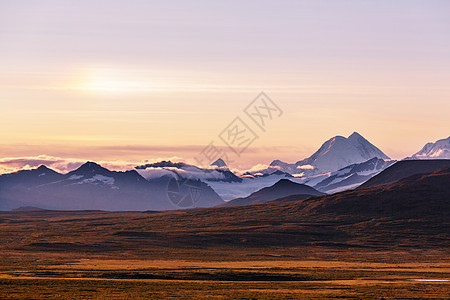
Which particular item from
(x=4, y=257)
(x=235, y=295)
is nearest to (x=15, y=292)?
(x=235, y=295)

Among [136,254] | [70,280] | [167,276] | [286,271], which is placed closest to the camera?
[70,280]

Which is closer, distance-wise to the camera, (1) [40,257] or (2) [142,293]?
(2) [142,293]

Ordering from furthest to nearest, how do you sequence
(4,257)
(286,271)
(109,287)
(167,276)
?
(4,257) → (286,271) → (167,276) → (109,287)

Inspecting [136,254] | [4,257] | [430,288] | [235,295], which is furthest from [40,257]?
[430,288]

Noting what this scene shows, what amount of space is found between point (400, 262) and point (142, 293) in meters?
94.3

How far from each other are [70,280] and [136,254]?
262 feet

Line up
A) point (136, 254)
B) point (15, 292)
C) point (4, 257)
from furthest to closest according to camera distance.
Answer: point (136, 254), point (4, 257), point (15, 292)

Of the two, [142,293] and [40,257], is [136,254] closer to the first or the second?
[40,257]

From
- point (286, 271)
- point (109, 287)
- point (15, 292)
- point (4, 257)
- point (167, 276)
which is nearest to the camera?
point (15, 292)

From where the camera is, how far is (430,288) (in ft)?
333

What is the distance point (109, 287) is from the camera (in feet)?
330

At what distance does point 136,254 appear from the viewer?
18912 centimetres

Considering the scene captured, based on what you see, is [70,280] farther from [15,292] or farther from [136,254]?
[136,254]

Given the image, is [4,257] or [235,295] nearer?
[235,295]
